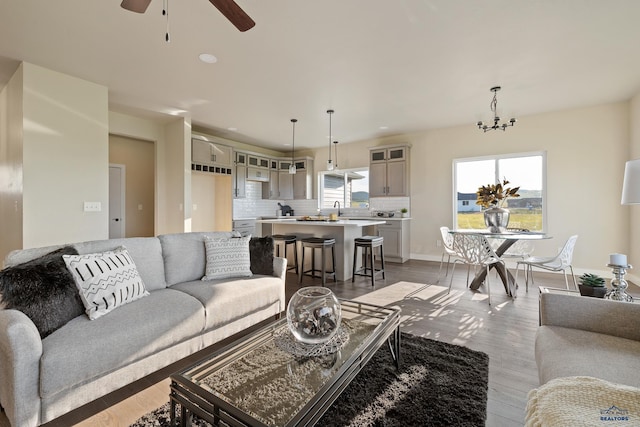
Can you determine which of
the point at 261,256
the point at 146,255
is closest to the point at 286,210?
the point at 261,256

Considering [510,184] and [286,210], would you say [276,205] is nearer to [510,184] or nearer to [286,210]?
[286,210]

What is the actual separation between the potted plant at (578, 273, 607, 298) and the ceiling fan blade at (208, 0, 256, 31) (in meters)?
2.73

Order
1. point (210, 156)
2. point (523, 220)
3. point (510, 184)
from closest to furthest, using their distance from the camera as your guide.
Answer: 1. point (523, 220)
2. point (510, 184)
3. point (210, 156)

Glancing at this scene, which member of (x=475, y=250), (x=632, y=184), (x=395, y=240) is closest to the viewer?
(x=632, y=184)

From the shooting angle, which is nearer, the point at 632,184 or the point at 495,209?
the point at 632,184

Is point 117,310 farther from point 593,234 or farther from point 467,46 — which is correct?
point 593,234

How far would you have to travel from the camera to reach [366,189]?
7.21 m

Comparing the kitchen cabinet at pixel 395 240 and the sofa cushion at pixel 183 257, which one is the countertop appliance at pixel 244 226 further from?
the sofa cushion at pixel 183 257

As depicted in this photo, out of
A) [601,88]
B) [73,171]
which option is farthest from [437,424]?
[601,88]

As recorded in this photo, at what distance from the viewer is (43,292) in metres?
1.56

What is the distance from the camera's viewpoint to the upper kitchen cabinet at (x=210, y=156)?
580cm

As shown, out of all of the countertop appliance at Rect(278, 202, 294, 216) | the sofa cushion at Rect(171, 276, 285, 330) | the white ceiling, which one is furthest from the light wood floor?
the countertop appliance at Rect(278, 202, 294, 216)

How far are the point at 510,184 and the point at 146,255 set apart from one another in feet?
19.9

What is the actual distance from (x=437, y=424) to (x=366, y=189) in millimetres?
6013
